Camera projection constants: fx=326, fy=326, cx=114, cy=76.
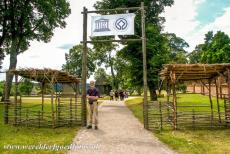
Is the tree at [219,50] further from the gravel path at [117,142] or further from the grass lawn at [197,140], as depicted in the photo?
the gravel path at [117,142]

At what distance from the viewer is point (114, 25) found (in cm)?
1531

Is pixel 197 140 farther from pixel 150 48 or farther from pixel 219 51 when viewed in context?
pixel 219 51

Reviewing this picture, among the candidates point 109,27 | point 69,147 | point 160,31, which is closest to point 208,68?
point 109,27

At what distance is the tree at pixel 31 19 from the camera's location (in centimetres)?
3353

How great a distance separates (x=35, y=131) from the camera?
13.9 metres

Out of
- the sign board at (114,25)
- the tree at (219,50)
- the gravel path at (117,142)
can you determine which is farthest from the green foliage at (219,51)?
the gravel path at (117,142)

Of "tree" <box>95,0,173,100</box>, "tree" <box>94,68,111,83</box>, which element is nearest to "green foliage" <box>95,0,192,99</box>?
"tree" <box>95,0,173,100</box>

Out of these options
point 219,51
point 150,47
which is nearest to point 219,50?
point 219,51

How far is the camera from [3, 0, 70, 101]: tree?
33531 millimetres

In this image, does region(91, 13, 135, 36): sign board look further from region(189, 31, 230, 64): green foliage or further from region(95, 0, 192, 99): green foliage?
region(189, 31, 230, 64): green foliage

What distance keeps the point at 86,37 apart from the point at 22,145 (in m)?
6.95

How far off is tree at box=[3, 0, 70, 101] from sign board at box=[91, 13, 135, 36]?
1918 centimetres

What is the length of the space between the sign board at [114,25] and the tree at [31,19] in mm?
19179

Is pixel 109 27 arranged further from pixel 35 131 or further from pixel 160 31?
pixel 160 31
